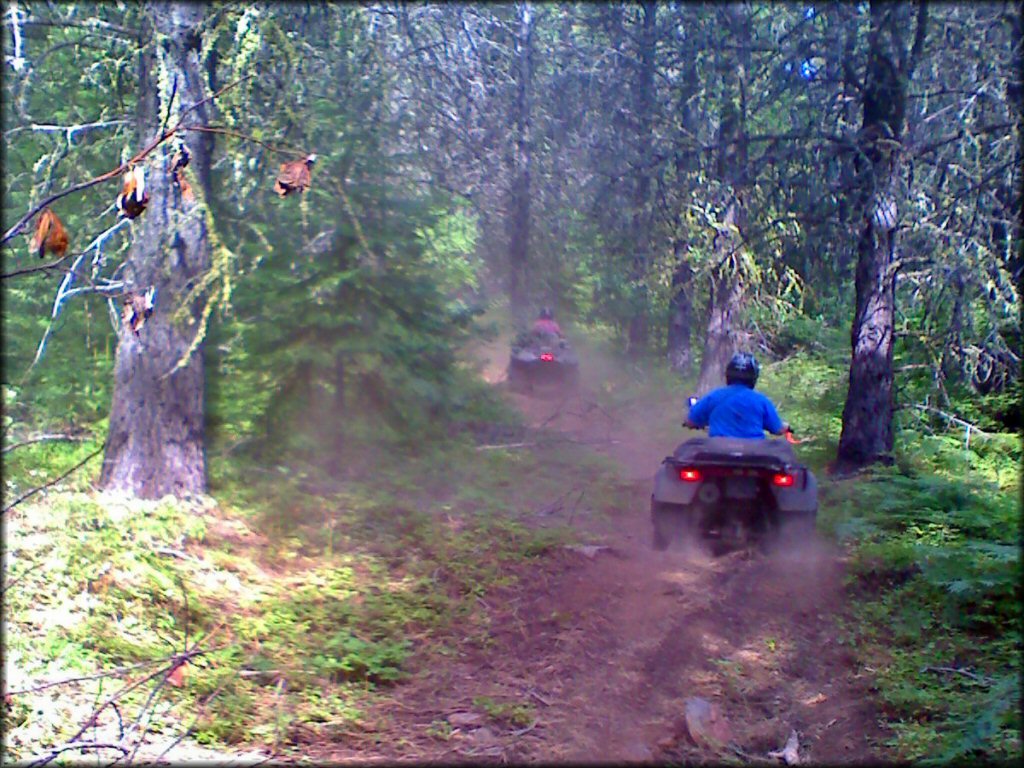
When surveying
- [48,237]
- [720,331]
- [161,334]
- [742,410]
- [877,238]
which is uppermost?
[877,238]

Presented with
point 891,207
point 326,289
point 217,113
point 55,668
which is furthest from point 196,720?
point 891,207

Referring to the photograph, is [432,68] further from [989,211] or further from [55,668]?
[55,668]

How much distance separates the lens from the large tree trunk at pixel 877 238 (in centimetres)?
1030

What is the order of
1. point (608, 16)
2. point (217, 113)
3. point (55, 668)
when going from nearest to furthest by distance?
point (55, 668) → point (217, 113) → point (608, 16)

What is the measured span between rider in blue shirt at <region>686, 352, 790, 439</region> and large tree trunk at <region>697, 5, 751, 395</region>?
265 centimetres

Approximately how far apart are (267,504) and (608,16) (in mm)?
10749

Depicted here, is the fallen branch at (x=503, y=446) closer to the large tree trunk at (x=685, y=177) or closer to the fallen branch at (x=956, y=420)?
the large tree trunk at (x=685, y=177)

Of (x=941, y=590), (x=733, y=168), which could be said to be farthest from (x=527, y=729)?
(x=733, y=168)

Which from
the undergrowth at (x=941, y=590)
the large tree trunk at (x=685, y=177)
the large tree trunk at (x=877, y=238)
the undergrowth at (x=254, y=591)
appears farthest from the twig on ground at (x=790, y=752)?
the large tree trunk at (x=685, y=177)

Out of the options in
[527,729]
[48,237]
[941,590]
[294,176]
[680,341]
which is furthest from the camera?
[680,341]

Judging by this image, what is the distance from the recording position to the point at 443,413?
1403 centimetres

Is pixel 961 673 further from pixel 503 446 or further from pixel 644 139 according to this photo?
pixel 644 139

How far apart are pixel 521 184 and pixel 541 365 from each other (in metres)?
7.03

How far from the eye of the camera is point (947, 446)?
11.2 meters
